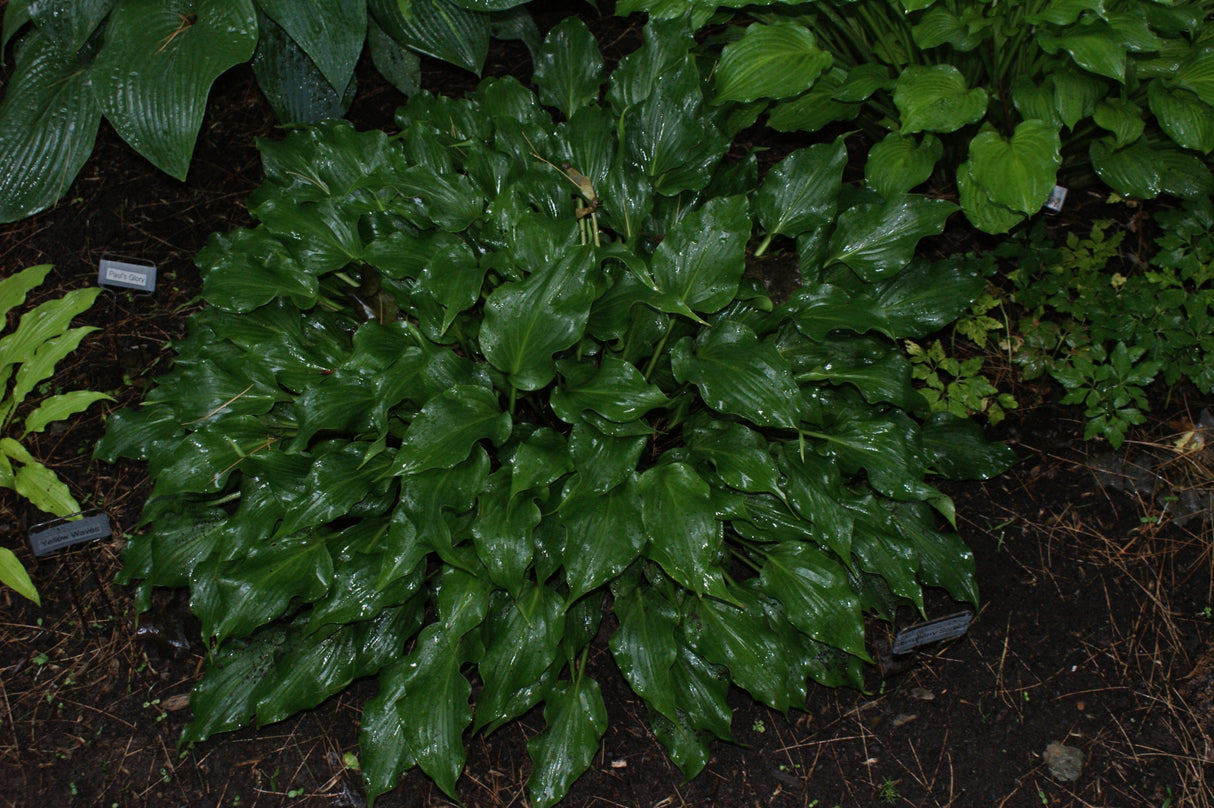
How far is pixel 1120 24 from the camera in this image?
235 cm

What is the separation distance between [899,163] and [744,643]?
1.47 m

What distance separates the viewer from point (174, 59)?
103 inches

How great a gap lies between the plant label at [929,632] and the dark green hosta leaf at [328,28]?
2311 millimetres

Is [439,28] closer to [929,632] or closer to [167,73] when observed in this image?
[167,73]

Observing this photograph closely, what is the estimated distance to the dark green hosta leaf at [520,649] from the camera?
2.25 metres

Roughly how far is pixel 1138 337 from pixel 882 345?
3.26 ft

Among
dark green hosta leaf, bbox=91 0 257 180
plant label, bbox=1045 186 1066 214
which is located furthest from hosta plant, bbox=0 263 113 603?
plant label, bbox=1045 186 1066 214

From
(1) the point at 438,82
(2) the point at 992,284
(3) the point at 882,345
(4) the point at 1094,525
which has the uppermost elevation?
(1) the point at 438,82

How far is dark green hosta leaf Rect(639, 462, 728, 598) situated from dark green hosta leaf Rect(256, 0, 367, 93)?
1549 mm

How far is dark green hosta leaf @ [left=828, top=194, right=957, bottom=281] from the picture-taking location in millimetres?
2445

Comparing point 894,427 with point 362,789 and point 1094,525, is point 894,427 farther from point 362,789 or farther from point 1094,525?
point 362,789

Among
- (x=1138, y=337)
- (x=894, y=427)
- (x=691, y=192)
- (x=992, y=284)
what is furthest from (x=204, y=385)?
(x=1138, y=337)

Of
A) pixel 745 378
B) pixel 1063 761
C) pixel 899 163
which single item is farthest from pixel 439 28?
pixel 1063 761

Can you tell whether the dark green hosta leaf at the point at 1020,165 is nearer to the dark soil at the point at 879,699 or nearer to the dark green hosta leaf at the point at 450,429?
the dark soil at the point at 879,699
